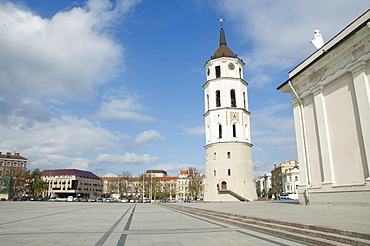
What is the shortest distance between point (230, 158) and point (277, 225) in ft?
127

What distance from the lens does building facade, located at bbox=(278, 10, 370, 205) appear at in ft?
52.6

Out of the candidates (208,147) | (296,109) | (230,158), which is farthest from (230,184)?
(296,109)

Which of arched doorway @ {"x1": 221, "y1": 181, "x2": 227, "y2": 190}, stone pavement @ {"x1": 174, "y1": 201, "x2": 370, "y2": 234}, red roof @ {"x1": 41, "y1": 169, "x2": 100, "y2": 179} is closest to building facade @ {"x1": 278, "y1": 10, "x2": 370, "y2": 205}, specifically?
stone pavement @ {"x1": 174, "y1": 201, "x2": 370, "y2": 234}

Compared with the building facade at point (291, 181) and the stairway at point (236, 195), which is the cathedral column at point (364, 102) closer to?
the stairway at point (236, 195)

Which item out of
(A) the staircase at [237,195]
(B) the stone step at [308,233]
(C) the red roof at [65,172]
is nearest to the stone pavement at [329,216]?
(B) the stone step at [308,233]

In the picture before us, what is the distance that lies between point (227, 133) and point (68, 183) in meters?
99.0

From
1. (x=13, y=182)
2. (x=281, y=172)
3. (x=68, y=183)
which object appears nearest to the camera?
(x=13, y=182)

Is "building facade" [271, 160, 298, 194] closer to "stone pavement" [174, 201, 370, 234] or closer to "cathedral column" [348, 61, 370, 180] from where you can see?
"cathedral column" [348, 61, 370, 180]

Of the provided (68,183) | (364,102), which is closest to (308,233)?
(364,102)

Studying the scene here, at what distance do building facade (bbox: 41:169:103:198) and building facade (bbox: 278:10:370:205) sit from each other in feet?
382

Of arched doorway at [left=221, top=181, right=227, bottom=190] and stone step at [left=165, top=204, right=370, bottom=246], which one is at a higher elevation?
arched doorway at [left=221, top=181, right=227, bottom=190]

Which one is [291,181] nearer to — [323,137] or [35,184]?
[35,184]

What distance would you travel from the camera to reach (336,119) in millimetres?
18391

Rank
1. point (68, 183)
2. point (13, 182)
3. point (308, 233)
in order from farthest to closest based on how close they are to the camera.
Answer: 1. point (68, 183)
2. point (13, 182)
3. point (308, 233)
